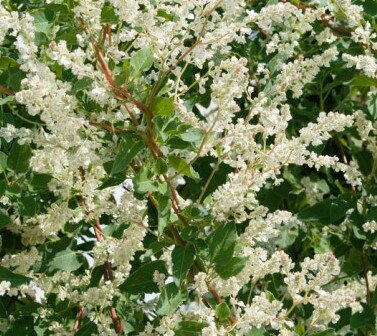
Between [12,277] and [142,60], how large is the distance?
2.69 feet

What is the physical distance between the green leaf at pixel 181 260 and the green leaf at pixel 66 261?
509 millimetres

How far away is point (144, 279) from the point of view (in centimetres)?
260

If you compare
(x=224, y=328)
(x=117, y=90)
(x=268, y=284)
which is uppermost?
(x=117, y=90)

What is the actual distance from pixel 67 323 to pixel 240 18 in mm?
1230

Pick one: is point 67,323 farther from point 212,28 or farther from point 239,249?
point 212,28

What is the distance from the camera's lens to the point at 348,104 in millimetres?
3371

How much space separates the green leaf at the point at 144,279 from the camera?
259 centimetres

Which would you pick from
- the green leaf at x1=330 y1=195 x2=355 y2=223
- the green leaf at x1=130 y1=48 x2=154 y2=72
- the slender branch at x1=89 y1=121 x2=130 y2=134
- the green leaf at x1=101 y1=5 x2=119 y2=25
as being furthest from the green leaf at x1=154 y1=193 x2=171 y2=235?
the green leaf at x1=330 y1=195 x2=355 y2=223

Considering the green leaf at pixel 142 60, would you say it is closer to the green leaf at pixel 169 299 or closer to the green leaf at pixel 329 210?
the green leaf at pixel 169 299

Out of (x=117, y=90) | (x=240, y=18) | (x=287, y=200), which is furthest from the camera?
(x=287, y=200)

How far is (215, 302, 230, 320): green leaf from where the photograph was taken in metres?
2.38

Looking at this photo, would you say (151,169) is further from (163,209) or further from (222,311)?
(222,311)

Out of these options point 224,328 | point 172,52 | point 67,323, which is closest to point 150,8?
point 172,52

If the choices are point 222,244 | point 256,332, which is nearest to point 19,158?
point 222,244
